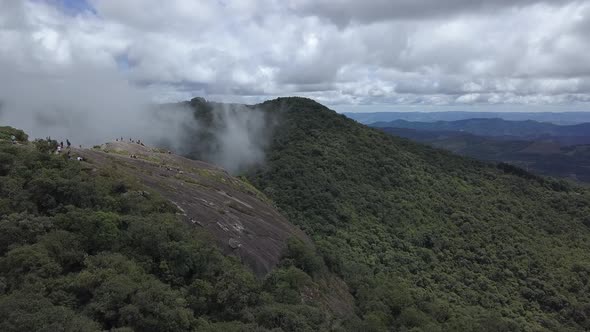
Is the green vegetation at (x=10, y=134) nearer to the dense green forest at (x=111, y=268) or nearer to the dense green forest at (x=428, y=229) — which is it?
the dense green forest at (x=111, y=268)

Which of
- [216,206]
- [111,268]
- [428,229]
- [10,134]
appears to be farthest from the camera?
[428,229]

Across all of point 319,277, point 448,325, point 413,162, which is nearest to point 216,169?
point 319,277

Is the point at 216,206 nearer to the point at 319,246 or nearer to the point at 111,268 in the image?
the point at 111,268

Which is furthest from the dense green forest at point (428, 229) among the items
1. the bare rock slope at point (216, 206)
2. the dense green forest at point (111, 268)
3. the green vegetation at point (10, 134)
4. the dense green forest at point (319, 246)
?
the green vegetation at point (10, 134)

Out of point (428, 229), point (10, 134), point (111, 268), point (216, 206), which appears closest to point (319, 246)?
point (216, 206)

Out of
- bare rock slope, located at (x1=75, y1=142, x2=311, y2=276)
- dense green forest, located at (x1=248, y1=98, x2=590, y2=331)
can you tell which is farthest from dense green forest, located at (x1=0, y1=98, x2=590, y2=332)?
bare rock slope, located at (x1=75, y1=142, x2=311, y2=276)

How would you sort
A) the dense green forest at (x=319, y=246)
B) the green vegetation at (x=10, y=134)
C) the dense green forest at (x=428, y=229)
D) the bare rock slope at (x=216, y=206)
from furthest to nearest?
the dense green forest at (x=428, y=229), the green vegetation at (x=10, y=134), the bare rock slope at (x=216, y=206), the dense green forest at (x=319, y=246)

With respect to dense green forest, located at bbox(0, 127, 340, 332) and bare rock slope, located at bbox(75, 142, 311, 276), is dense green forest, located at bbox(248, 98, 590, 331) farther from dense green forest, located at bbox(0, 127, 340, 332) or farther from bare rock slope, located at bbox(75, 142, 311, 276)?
dense green forest, located at bbox(0, 127, 340, 332)
